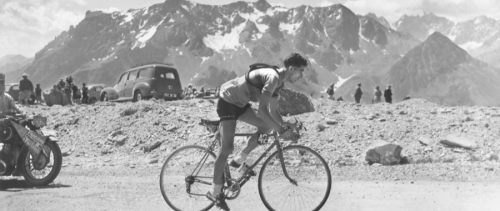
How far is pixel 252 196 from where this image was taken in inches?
324

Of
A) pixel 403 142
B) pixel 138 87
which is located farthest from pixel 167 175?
pixel 138 87

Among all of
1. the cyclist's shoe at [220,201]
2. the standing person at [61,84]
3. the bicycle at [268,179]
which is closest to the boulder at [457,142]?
the bicycle at [268,179]

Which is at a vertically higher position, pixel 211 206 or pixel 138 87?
pixel 138 87

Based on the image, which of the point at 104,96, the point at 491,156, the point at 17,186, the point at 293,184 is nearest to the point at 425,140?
the point at 491,156

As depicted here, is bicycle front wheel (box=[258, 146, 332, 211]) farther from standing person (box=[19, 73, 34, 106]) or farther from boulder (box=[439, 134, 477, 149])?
standing person (box=[19, 73, 34, 106])

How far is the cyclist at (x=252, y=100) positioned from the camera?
5934mm

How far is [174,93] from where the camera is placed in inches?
1027

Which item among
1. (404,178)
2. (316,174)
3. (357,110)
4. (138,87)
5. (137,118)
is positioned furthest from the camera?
(138,87)

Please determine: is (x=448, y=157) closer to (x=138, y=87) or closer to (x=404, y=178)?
(x=404, y=178)

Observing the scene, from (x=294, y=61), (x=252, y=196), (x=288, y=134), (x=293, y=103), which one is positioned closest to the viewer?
(x=294, y=61)

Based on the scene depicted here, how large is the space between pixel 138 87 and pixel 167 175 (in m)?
19.2

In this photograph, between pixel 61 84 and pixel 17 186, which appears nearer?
pixel 17 186

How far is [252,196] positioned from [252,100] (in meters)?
2.53

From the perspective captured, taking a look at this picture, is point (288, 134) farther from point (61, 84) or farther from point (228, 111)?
point (61, 84)
